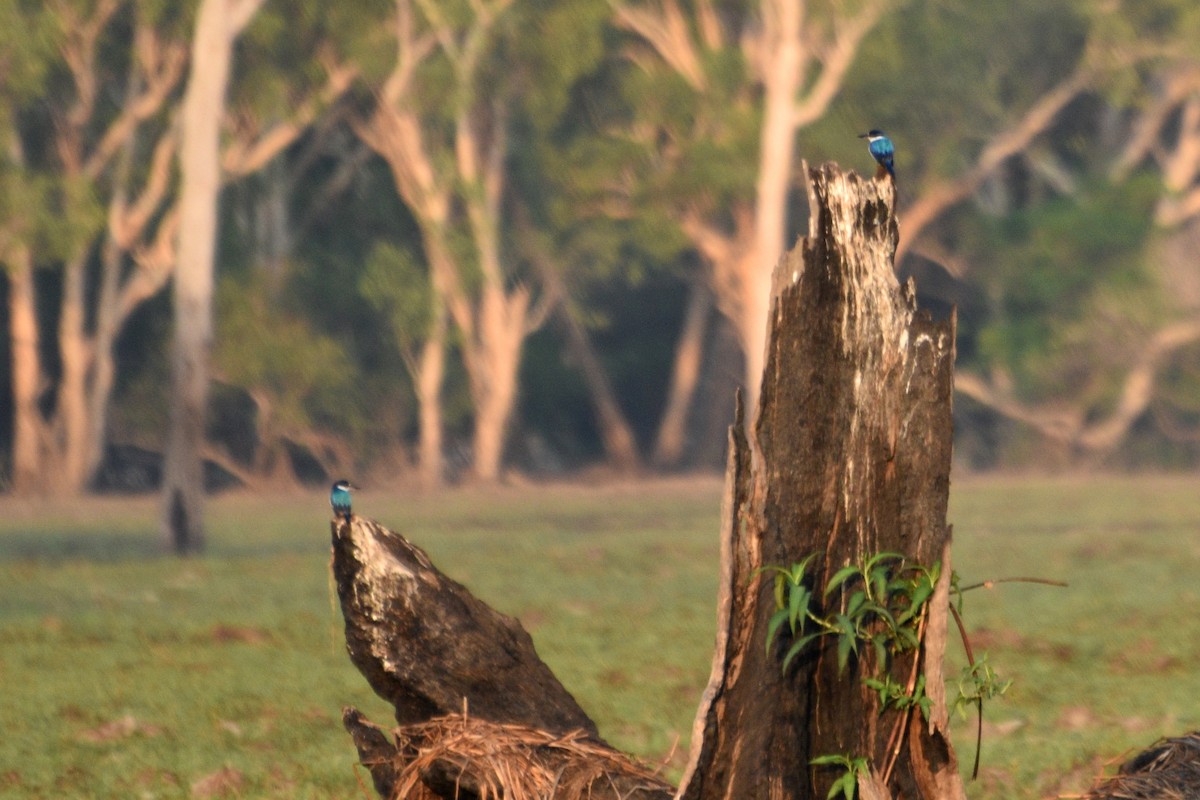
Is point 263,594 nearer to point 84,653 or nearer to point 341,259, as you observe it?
point 84,653

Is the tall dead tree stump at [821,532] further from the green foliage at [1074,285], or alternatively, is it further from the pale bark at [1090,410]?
the pale bark at [1090,410]

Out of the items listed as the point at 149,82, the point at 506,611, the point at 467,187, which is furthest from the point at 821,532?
the point at 467,187

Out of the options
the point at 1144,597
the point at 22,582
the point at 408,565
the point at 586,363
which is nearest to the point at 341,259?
the point at 586,363

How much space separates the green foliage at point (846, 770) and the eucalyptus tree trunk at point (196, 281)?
18.0m

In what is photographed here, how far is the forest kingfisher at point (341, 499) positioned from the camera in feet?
20.4

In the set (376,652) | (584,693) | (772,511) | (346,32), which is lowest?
(584,693)

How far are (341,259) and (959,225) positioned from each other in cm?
1288

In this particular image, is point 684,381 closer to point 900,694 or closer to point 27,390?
point 27,390

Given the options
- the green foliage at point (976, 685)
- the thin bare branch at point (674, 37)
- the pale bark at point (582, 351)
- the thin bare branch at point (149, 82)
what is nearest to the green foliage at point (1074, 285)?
the thin bare branch at point (674, 37)

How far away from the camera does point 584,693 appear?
38.2 feet

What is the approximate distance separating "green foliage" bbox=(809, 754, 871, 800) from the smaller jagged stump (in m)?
0.50

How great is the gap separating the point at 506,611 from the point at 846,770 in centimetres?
1120

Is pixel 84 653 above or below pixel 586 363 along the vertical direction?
below

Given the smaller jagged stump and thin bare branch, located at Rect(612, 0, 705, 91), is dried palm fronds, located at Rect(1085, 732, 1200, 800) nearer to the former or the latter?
the smaller jagged stump
